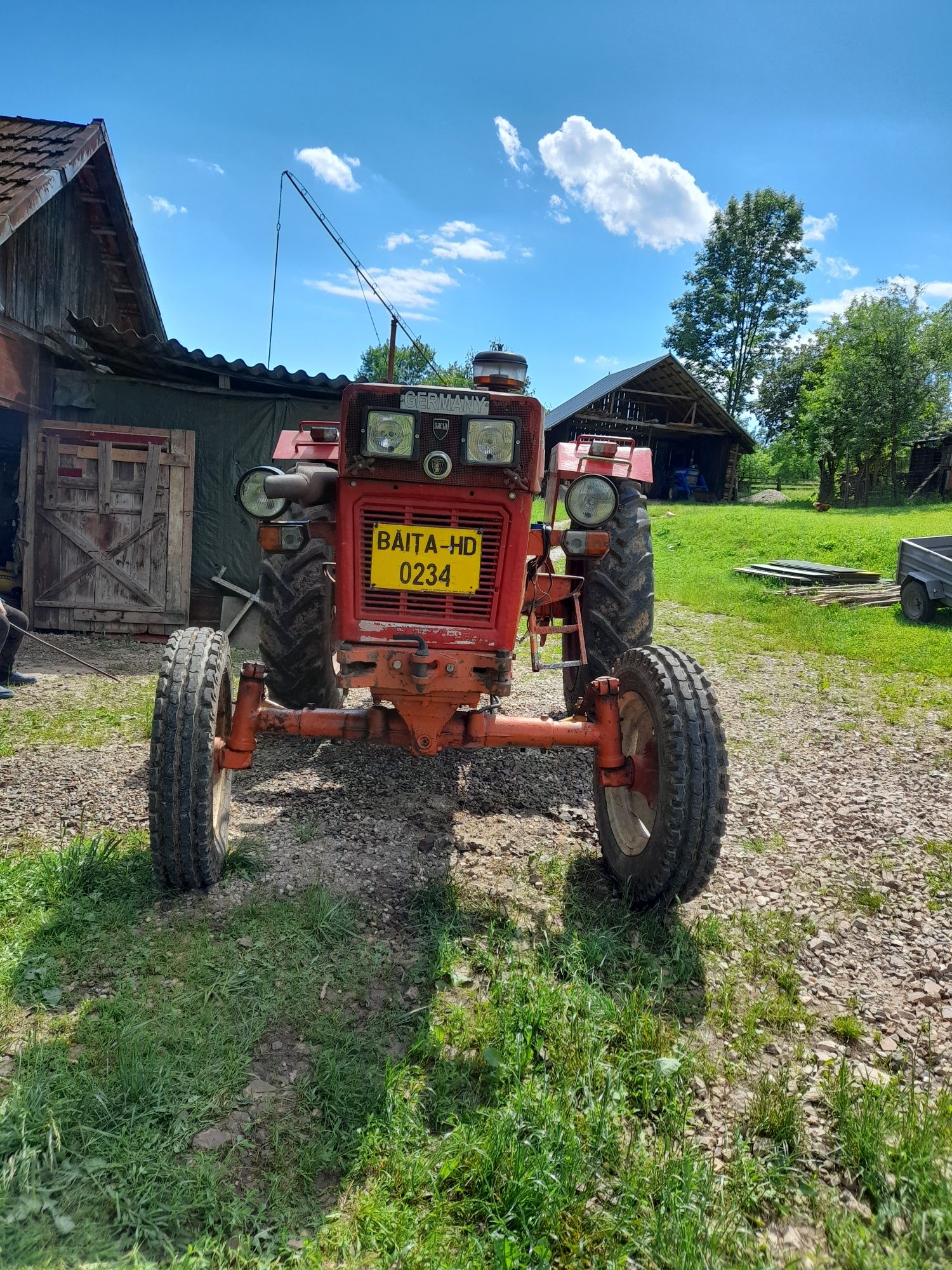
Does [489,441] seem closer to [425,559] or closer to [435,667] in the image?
[425,559]

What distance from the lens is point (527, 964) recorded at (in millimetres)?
2697

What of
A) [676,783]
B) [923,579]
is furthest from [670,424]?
[676,783]

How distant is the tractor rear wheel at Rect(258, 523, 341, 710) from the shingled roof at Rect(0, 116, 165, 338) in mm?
4481

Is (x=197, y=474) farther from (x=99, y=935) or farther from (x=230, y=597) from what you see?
(x=99, y=935)

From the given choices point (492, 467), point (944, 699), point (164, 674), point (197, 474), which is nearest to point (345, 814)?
point (164, 674)

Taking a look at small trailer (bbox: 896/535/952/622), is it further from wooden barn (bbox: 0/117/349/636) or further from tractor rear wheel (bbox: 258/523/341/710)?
tractor rear wheel (bbox: 258/523/341/710)

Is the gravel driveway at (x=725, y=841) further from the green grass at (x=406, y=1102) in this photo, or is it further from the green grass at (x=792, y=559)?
the green grass at (x=792, y=559)

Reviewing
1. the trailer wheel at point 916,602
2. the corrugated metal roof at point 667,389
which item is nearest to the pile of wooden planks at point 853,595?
the trailer wheel at point 916,602

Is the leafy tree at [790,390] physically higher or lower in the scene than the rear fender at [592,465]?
higher

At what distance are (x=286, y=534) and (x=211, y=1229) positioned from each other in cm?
240

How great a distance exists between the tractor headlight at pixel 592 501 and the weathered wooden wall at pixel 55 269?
6.10 m

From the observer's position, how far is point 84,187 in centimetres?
899

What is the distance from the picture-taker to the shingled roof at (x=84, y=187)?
7.14 meters

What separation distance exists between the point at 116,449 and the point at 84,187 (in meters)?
3.44
